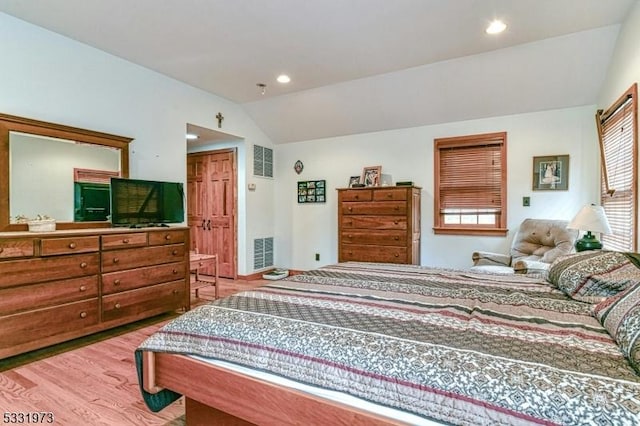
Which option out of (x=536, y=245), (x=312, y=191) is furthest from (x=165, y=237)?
(x=536, y=245)

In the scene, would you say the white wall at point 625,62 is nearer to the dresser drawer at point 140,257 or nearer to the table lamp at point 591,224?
the table lamp at point 591,224

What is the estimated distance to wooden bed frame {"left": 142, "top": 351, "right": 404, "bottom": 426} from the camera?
42.6 inches

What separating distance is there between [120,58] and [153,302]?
8.20ft

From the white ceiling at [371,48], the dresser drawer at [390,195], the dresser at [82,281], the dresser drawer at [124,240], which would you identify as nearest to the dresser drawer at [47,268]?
the dresser at [82,281]

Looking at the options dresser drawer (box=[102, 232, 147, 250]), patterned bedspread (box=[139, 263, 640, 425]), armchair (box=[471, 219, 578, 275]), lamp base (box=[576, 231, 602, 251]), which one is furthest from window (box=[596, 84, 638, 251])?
dresser drawer (box=[102, 232, 147, 250])

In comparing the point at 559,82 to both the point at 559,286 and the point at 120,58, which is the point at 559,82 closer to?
the point at 559,286

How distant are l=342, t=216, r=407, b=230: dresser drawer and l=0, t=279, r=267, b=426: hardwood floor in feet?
9.20

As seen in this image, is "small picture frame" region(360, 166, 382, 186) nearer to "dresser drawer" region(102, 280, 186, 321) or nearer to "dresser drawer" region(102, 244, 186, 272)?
"dresser drawer" region(102, 244, 186, 272)

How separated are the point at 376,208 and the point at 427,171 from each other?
0.93 meters

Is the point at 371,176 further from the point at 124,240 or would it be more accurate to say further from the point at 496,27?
the point at 124,240

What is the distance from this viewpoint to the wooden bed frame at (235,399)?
108 cm

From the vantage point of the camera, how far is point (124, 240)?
9.68ft

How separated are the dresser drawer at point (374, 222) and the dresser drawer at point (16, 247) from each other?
3240mm

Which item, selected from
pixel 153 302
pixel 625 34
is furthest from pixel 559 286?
pixel 153 302
